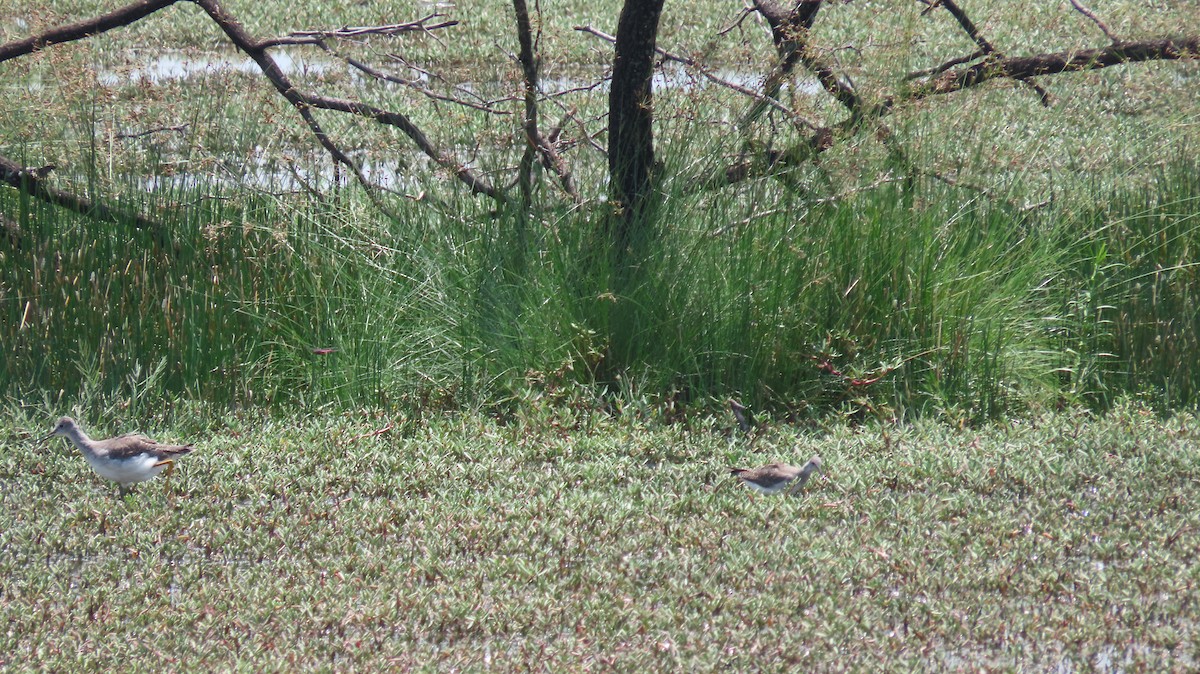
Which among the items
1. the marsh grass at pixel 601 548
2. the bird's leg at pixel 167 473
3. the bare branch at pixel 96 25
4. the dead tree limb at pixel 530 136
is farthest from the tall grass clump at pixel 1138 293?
the bare branch at pixel 96 25

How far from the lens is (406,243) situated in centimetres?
566

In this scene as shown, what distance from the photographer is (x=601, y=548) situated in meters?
3.91

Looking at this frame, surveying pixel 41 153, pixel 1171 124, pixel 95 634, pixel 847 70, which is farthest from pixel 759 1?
pixel 95 634

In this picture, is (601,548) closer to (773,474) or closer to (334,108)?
(773,474)

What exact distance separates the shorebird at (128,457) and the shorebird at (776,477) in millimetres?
1950

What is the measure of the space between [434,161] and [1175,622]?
12.6 ft

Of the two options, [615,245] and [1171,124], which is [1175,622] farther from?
[1171,124]

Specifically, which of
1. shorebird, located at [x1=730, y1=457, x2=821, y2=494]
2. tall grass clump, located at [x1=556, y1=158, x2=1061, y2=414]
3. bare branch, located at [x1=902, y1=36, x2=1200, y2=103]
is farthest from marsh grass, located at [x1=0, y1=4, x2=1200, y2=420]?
shorebird, located at [x1=730, y1=457, x2=821, y2=494]

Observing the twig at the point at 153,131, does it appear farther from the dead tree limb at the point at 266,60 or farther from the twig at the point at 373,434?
the twig at the point at 373,434

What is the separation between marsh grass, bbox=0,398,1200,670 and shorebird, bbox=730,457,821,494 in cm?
5

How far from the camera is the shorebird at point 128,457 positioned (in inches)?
168

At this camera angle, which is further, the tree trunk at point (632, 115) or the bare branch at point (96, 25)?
the bare branch at point (96, 25)

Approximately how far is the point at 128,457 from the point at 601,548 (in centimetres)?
164

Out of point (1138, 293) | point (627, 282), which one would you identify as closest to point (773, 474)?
point (627, 282)
